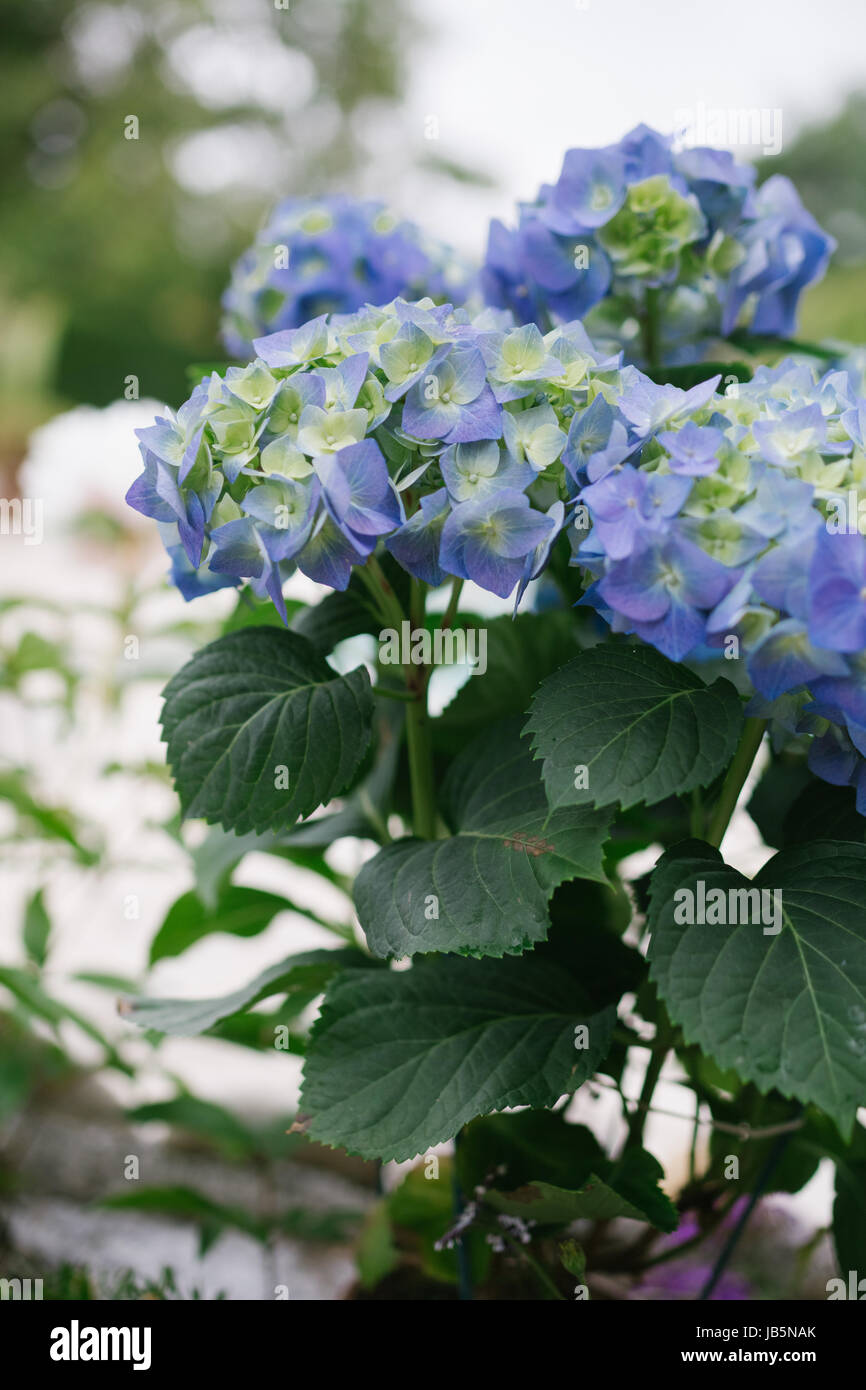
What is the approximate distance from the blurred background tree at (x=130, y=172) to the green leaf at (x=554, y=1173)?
4187 millimetres

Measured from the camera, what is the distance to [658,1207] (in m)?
0.47

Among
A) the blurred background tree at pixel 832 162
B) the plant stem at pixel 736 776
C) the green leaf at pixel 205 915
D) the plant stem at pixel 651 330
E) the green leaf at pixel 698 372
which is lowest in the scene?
the green leaf at pixel 205 915

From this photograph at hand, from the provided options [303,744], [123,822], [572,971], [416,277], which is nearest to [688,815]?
[572,971]

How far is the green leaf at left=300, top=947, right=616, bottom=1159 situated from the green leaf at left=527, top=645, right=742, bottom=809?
0.46ft

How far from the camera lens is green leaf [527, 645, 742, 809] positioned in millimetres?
382

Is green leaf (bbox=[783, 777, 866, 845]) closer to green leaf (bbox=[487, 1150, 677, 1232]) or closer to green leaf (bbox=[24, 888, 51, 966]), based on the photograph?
green leaf (bbox=[487, 1150, 677, 1232])

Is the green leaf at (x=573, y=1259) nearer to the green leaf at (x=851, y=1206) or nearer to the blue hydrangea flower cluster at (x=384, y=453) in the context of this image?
the green leaf at (x=851, y=1206)

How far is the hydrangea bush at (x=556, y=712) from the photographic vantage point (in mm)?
370

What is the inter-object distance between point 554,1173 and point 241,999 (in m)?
0.18

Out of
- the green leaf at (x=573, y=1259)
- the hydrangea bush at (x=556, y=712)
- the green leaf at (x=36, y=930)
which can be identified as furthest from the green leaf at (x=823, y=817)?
the green leaf at (x=36, y=930)

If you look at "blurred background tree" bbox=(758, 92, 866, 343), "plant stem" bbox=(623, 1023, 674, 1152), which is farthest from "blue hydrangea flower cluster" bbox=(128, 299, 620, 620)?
"blurred background tree" bbox=(758, 92, 866, 343)

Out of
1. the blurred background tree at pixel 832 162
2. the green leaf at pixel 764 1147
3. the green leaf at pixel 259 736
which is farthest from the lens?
the blurred background tree at pixel 832 162

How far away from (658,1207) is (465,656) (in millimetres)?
289
